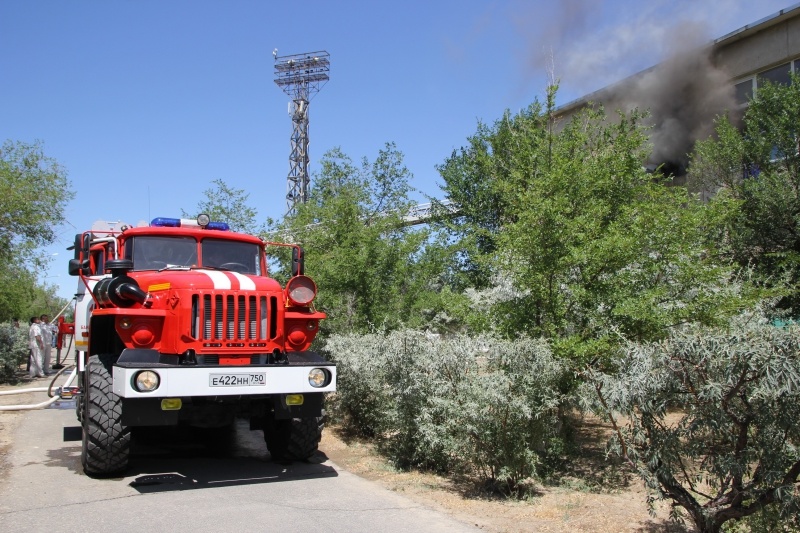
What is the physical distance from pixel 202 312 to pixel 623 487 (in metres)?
4.61

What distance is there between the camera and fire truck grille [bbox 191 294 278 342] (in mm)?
6672

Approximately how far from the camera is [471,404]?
6039 millimetres

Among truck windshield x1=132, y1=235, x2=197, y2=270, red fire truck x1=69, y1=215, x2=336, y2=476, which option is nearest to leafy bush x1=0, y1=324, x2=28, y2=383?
red fire truck x1=69, y1=215, x2=336, y2=476

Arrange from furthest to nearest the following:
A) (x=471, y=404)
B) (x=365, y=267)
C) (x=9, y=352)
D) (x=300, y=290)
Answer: (x=9, y=352)
(x=365, y=267)
(x=300, y=290)
(x=471, y=404)

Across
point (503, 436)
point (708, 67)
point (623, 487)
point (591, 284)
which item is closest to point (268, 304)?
point (503, 436)

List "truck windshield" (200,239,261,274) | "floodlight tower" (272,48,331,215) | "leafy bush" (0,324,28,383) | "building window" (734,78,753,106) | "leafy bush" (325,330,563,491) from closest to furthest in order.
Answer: "leafy bush" (325,330,563,491)
"truck windshield" (200,239,261,274)
"leafy bush" (0,324,28,383)
"building window" (734,78,753,106)
"floodlight tower" (272,48,331,215)

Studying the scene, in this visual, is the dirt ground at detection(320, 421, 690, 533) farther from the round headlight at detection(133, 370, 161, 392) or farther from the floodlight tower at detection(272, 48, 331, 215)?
the floodlight tower at detection(272, 48, 331, 215)

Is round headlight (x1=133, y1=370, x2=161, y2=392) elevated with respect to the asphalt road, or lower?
elevated

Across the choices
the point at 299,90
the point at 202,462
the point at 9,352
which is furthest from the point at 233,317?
the point at 299,90

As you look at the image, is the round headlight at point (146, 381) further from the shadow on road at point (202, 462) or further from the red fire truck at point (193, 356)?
the shadow on road at point (202, 462)

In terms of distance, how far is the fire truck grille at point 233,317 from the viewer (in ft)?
21.9

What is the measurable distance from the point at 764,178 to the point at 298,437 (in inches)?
397

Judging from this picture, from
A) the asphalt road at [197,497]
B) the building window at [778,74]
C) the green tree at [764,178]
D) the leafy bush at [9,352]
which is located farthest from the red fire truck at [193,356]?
the building window at [778,74]

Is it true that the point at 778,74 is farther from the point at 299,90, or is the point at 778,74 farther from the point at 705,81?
the point at 299,90
